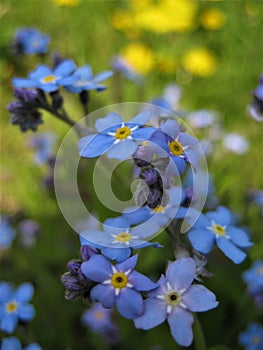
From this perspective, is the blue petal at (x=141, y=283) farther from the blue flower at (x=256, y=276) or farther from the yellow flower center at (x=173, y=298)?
the blue flower at (x=256, y=276)

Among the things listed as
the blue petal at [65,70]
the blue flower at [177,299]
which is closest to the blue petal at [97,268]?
the blue flower at [177,299]

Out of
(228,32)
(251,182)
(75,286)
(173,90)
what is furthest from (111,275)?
(228,32)

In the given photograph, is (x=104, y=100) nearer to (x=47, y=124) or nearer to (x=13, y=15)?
(x=47, y=124)

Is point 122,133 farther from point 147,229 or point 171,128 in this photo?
point 147,229

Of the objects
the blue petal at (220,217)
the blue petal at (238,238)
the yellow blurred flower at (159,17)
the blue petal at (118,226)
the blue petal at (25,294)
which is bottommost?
the blue petal at (25,294)

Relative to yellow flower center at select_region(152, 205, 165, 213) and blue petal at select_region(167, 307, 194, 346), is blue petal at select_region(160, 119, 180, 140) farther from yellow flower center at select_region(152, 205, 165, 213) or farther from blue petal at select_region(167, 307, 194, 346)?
blue petal at select_region(167, 307, 194, 346)
